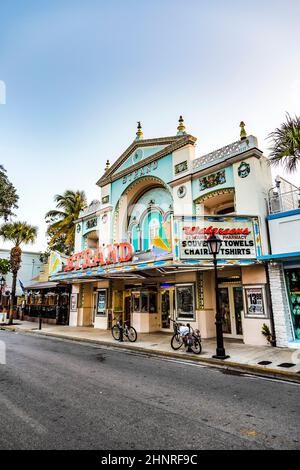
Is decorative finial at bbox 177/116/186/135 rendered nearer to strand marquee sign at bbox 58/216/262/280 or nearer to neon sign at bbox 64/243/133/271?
strand marquee sign at bbox 58/216/262/280

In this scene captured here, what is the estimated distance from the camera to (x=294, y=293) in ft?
38.2

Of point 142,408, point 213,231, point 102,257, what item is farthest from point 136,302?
point 142,408

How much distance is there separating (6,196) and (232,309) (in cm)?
1685

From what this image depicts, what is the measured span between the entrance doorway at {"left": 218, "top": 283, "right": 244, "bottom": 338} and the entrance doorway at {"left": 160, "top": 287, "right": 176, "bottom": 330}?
326 centimetres

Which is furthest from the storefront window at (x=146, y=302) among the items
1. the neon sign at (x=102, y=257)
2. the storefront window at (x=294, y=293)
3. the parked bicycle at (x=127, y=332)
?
the storefront window at (x=294, y=293)

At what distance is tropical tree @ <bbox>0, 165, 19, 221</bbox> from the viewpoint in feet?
65.2

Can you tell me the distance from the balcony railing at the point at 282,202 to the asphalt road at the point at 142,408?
7.85 m

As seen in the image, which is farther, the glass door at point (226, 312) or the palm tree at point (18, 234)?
the palm tree at point (18, 234)

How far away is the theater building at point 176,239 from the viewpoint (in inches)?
485

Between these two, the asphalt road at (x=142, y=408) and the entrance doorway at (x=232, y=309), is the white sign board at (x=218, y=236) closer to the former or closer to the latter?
the entrance doorway at (x=232, y=309)

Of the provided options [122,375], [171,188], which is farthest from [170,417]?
[171,188]

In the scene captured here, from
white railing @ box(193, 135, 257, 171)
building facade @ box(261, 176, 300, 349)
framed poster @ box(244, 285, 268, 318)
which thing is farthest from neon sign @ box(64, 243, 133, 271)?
building facade @ box(261, 176, 300, 349)
